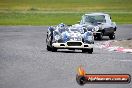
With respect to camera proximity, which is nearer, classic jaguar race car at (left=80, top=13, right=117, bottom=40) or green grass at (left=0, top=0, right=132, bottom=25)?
classic jaguar race car at (left=80, top=13, right=117, bottom=40)

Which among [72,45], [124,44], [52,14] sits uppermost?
[72,45]

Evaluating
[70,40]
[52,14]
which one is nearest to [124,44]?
[70,40]

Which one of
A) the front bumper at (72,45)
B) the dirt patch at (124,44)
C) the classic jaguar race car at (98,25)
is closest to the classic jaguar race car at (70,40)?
the front bumper at (72,45)

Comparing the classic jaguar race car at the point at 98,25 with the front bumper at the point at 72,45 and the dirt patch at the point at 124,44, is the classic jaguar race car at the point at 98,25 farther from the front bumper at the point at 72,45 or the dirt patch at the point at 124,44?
the front bumper at the point at 72,45

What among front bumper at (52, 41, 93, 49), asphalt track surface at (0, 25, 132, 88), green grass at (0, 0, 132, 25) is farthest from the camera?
green grass at (0, 0, 132, 25)

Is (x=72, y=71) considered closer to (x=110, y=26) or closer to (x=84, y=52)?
(x=84, y=52)

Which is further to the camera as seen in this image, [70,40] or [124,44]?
[124,44]

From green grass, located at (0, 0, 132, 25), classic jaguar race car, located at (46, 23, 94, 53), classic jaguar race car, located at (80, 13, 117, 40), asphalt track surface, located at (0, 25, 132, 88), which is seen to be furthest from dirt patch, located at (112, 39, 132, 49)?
green grass, located at (0, 0, 132, 25)

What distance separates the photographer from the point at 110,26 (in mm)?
34656

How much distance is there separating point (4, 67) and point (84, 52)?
7.00 metres

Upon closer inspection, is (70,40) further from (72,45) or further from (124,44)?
(124,44)

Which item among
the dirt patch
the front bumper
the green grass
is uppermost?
the front bumper

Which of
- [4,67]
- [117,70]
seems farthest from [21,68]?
[117,70]

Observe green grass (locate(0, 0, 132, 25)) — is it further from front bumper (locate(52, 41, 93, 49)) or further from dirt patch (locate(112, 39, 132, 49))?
front bumper (locate(52, 41, 93, 49))
